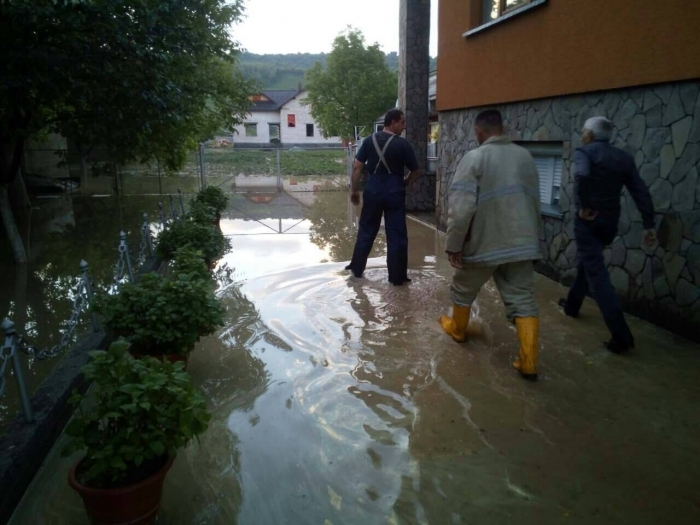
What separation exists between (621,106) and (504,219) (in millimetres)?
2334

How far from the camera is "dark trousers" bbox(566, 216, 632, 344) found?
4320 millimetres

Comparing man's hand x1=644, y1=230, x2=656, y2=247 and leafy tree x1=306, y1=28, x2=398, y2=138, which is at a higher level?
leafy tree x1=306, y1=28, x2=398, y2=138

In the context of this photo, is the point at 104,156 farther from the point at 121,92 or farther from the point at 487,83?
the point at 487,83

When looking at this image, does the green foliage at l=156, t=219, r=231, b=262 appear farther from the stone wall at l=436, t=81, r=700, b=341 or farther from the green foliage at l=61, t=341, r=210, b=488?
the stone wall at l=436, t=81, r=700, b=341

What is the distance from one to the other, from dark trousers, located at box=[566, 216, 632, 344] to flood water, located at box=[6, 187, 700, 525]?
27cm

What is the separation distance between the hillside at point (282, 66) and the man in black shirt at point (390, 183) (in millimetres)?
88089

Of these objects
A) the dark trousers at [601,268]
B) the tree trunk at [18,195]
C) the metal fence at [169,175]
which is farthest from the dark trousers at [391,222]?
the tree trunk at [18,195]

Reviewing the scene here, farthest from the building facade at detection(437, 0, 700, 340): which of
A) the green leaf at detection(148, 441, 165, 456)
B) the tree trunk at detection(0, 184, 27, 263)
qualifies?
the tree trunk at detection(0, 184, 27, 263)

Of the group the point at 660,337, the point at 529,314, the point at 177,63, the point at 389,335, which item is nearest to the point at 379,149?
the point at 389,335

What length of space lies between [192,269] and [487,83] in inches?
206

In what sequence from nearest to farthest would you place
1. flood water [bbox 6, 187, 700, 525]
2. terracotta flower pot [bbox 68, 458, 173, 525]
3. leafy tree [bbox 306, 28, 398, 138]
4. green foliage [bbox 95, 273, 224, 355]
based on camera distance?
Result: terracotta flower pot [bbox 68, 458, 173, 525] → flood water [bbox 6, 187, 700, 525] → green foliage [bbox 95, 273, 224, 355] → leafy tree [bbox 306, 28, 398, 138]

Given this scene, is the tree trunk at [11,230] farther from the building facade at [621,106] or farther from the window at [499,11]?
the window at [499,11]

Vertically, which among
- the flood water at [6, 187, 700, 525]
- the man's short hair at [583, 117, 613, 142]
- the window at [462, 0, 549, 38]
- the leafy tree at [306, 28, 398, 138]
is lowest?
the flood water at [6, 187, 700, 525]

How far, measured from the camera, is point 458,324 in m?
4.66
